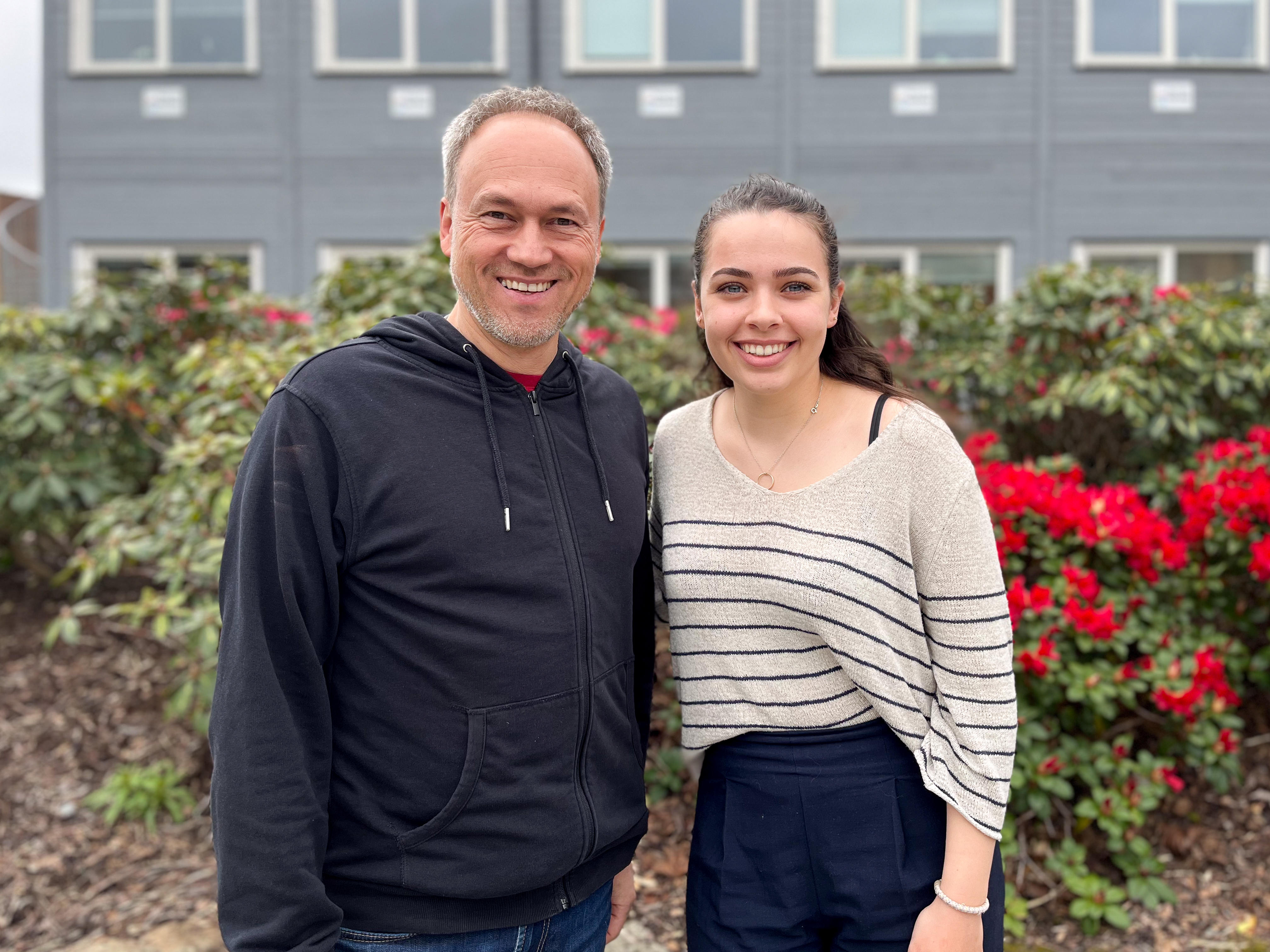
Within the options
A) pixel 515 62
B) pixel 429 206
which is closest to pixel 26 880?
pixel 429 206

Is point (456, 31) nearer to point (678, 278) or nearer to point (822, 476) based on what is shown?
point (678, 278)

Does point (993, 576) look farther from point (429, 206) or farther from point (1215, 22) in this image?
point (1215, 22)

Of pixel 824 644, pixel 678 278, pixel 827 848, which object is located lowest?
pixel 827 848

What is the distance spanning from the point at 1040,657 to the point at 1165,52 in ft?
32.0

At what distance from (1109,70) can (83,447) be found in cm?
1011

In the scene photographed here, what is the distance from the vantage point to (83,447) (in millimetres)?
4520

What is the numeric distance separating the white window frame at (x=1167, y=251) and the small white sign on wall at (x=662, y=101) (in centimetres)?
442

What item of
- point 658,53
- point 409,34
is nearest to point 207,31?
point 409,34

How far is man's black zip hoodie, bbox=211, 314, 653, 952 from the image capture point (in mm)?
1347

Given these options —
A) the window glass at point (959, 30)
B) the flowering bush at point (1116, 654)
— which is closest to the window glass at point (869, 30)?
the window glass at point (959, 30)

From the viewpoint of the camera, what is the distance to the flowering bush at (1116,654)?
2.85m

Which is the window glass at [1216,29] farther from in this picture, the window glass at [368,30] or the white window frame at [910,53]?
the window glass at [368,30]

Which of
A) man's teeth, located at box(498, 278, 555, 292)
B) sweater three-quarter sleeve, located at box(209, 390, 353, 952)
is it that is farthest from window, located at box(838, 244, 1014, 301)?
sweater three-quarter sleeve, located at box(209, 390, 353, 952)

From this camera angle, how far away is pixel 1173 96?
9.88 metres
